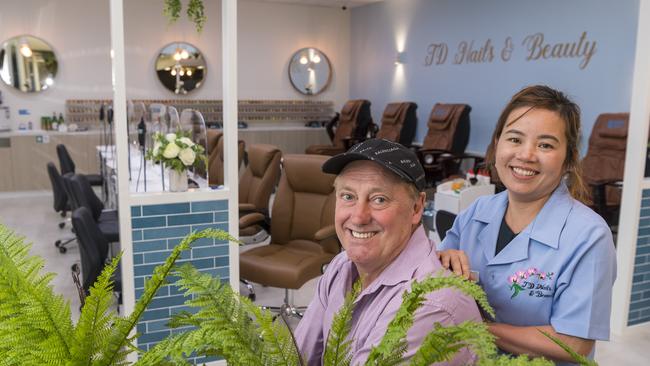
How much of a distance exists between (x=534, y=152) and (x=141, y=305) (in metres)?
1.05

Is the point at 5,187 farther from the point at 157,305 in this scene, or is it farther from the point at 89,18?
the point at 157,305

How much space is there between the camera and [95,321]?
2.44ft

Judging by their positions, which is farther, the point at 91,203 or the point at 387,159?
the point at 91,203

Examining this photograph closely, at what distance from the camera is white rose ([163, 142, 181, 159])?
3.35 m

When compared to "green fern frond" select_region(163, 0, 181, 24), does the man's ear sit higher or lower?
lower

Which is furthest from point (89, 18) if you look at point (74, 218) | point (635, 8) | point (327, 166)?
point (327, 166)

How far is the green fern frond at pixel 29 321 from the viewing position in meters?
0.68

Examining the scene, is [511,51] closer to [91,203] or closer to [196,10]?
[196,10]

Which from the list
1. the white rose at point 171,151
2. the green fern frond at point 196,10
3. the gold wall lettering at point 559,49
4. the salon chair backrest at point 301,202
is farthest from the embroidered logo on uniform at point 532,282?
the gold wall lettering at point 559,49

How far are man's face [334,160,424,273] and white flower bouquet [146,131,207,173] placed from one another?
2.06 metres

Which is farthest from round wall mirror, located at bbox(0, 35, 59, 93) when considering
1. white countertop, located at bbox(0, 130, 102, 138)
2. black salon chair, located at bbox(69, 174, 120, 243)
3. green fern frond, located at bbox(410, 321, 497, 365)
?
green fern frond, located at bbox(410, 321, 497, 365)

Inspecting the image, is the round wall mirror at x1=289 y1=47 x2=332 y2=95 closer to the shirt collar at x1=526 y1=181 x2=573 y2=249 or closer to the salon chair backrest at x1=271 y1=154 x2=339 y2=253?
the salon chair backrest at x1=271 y1=154 x2=339 y2=253

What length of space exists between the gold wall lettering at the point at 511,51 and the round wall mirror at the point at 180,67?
388cm

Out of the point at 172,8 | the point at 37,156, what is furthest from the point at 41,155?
the point at 172,8
